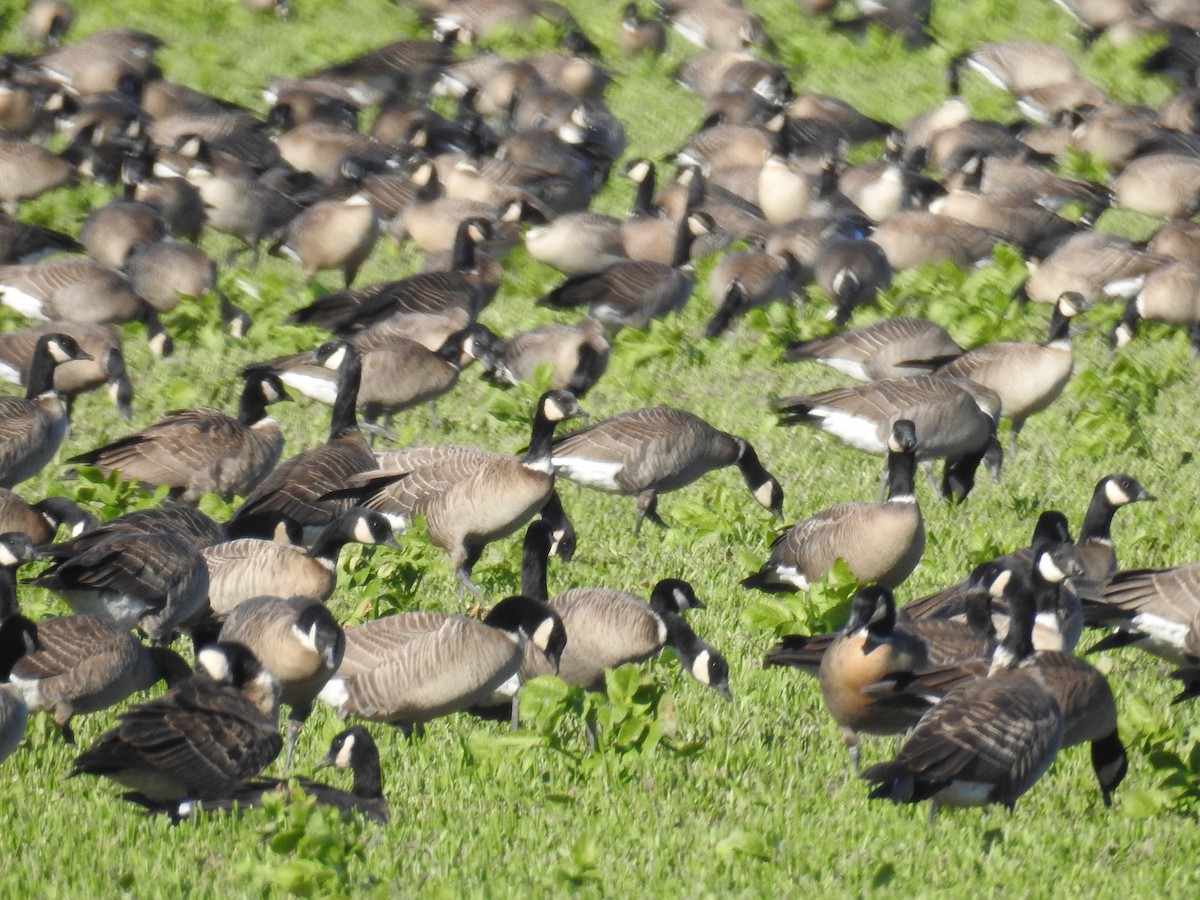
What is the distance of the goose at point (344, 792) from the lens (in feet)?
23.6

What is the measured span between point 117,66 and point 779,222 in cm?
934

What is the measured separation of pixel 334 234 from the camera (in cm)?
1800

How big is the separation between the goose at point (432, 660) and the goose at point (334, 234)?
9.68 meters

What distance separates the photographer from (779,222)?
69.1 feet

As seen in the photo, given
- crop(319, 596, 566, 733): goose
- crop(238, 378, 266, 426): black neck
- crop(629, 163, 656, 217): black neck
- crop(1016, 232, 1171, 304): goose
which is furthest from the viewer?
crop(629, 163, 656, 217): black neck

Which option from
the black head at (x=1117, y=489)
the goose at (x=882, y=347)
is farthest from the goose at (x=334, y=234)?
the black head at (x=1117, y=489)

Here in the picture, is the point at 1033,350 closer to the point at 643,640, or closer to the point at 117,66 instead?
the point at 643,640

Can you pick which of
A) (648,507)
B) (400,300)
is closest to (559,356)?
(400,300)

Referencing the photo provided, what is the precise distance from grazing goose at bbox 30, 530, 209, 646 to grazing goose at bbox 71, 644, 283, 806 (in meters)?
1.77

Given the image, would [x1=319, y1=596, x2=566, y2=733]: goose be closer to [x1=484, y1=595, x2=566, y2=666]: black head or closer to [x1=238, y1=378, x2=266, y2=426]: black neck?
[x1=484, y1=595, x2=566, y2=666]: black head

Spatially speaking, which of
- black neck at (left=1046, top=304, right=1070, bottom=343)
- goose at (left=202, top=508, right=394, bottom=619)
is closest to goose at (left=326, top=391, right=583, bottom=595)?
goose at (left=202, top=508, right=394, bottom=619)

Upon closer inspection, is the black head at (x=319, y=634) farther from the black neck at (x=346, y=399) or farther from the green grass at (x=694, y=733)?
the black neck at (x=346, y=399)

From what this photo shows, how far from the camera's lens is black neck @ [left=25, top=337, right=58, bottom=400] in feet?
42.7

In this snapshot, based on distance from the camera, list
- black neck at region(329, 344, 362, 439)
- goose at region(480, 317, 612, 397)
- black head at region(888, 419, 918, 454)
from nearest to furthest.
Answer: black head at region(888, 419, 918, 454) → black neck at region(329, 344, 362, 439) → goose at region(480, 317, 612, 397)
